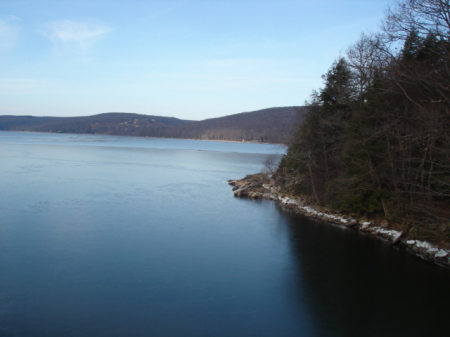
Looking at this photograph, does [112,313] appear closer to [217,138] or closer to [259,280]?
[259,280]

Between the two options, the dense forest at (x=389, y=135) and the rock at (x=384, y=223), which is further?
the rock at (x=384, y=223)

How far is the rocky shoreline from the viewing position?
14.8 meters

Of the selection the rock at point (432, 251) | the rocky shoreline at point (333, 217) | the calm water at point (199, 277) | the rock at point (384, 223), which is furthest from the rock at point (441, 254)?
the rock at point (384, 223)

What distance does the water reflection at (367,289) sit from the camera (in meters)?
10.1

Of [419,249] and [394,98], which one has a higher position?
[394,98]

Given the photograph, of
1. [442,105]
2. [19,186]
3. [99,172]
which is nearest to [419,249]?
[442,105]

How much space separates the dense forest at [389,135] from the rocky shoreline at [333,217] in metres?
0.53

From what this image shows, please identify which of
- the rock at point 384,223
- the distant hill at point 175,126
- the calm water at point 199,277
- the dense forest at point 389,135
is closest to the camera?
the calm water at point 199,277

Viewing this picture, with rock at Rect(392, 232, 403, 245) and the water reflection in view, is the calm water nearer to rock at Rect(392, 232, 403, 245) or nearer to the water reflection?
the water reflection

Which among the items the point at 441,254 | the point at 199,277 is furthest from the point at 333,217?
the point at 199,277

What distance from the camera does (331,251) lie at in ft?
51.7

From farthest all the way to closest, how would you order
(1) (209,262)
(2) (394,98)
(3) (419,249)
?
1. (2) (394,98)
2. (3) (419,249)
3. (1) (209,262)

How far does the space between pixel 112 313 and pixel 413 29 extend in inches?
519

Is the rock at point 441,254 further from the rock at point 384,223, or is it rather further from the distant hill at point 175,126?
the distant hill at point 175,126
